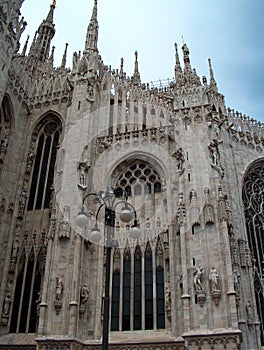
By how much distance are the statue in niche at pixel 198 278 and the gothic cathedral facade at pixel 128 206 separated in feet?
0.13

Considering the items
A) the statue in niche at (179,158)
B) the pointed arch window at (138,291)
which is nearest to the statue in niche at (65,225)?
the pointed arch window at (138,291)

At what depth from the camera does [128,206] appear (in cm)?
1266

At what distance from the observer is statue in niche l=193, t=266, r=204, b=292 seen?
14.8 metres

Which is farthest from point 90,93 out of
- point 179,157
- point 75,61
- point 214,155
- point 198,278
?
point 198,278

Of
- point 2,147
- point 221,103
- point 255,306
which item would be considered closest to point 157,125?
point 221,103

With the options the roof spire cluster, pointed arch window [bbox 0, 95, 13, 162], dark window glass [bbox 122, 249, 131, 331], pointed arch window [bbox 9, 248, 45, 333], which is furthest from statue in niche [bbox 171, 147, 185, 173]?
the roof spire cluster

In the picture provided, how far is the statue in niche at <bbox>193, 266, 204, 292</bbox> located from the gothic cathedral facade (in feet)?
0.13

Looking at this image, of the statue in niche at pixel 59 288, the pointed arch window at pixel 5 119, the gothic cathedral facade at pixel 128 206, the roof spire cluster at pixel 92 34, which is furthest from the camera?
the roof spire cluster at pixel 92 34

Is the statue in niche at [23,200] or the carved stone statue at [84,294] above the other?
the statue in niche at [23,200]

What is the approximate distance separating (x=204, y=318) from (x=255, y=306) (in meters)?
4.23

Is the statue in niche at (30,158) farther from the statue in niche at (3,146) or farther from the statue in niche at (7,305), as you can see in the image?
the statue in niche at (7,305)

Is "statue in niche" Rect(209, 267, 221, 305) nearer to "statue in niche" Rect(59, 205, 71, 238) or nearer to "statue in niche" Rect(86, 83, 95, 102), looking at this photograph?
"statue in niche" Rect(59, 205, 71, 238)

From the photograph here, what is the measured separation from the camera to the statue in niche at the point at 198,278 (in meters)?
14.8

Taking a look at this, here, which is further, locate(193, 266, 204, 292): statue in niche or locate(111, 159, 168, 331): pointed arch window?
locate(111, 159, 168, 331): pointed arch window
